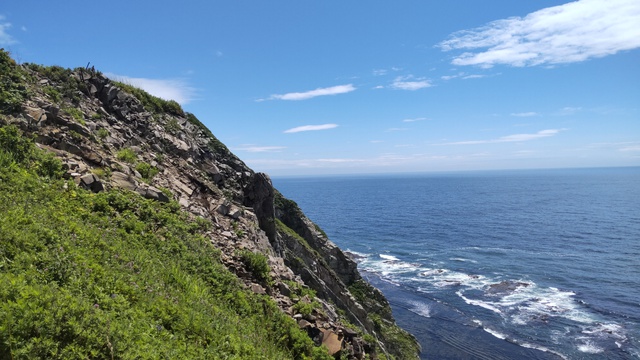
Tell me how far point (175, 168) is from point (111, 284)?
1468 cm

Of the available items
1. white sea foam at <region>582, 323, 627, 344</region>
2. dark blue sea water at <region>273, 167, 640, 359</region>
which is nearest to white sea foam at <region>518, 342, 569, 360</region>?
dark blue sea water at <region>273, 167, 640, 359</region>

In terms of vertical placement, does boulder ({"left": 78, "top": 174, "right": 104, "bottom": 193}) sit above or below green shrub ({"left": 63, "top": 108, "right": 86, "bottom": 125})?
below

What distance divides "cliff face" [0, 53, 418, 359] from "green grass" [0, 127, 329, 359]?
1.37 meters

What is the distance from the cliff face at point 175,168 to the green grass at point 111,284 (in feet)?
4.49

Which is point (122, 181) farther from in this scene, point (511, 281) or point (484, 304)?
point (511, 281)

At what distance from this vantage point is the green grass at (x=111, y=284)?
7820 millimetres

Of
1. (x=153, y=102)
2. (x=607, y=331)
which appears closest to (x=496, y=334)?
(x=607, y=331)

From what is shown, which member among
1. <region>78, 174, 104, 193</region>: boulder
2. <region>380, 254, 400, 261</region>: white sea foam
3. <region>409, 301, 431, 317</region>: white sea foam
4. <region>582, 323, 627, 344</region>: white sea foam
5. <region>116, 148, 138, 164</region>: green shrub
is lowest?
<region>409, 301, 431, 317</region>: white sea foam

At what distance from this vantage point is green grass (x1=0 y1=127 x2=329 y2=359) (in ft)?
25.7

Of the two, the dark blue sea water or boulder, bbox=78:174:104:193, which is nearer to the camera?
boulder, bbox=78:174:104:193

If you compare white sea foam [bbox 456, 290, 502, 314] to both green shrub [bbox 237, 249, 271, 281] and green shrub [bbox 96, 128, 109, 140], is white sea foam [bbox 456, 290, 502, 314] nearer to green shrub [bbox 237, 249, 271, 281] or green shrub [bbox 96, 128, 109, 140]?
green shrub [bbox 237, 249, 271, 281]

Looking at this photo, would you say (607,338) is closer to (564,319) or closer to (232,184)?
(564,319)

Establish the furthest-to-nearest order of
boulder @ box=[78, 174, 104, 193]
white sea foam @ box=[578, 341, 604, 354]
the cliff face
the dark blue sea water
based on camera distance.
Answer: the dark blue sea water < white sea foam @ box=[578, 341, 604, 354] < the cliff face < boulder @ box=[78, 174, 104, 193]

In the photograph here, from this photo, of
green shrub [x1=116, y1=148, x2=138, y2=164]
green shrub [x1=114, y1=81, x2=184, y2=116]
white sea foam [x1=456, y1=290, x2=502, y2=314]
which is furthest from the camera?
white sea foam [x1=456, y1=290, x2=502, y2=314]
